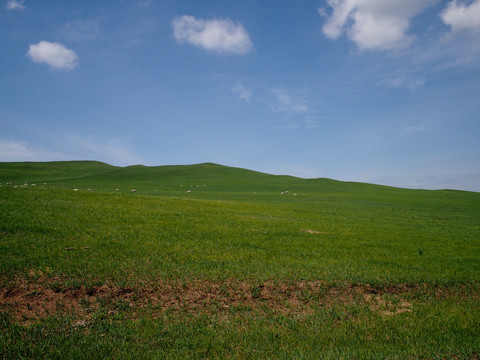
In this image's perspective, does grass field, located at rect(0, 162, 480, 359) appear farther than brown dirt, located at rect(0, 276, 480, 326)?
No

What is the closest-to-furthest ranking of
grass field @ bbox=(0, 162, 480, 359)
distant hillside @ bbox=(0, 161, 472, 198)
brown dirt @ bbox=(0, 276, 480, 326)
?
grass field @ bbox=(0, 162, 480, 359), brown dirt @ bbox=(0, 276, 480, 326), distant hillside @ bbox=(0, 161, 472, 198)

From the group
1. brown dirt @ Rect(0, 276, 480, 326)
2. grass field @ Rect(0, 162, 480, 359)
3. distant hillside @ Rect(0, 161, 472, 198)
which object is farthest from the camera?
distant hillside @ Rect(0, 161, 472, 198)

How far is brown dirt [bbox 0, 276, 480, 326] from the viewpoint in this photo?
6336mm

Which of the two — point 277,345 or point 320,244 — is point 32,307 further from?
point 320,244

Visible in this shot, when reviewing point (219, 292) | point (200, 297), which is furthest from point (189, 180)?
point (200, 297)

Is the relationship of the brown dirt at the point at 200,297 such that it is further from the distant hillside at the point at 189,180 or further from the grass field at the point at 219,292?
the distant hillside at the point at 189,180

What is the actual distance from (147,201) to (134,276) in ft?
43.6

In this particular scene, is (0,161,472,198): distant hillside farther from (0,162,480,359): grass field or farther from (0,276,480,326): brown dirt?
(0,276,480,326): brown dirt

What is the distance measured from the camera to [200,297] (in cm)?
711

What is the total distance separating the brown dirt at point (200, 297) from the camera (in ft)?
20.8

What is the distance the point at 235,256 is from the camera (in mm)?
10367

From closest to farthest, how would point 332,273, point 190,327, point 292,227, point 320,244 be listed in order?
1. point 190,327
2. point 332,273
3. point 320,244
4. point 292,227

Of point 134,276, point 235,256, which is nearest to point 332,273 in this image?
point 235,256

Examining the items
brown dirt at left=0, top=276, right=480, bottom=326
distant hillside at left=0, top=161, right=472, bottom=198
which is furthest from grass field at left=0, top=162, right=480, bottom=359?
distant hillside at left=0, top=161, right=472, bottom=198
